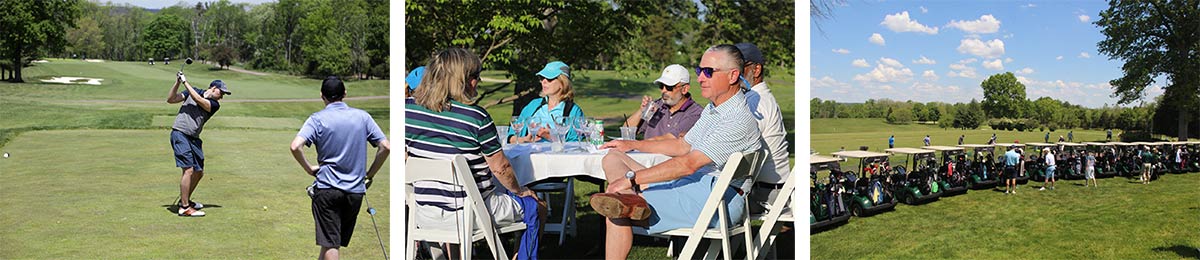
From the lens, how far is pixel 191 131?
637 centimetres

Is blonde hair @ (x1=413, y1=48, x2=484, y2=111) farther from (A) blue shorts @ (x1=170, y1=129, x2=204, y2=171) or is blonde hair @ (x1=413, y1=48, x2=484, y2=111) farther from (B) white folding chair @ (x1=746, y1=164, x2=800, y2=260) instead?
(A) blue shorts @ (x1=170, y1=129, x2=204, y2=171)

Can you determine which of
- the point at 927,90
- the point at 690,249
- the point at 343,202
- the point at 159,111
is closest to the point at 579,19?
the point at 159,111

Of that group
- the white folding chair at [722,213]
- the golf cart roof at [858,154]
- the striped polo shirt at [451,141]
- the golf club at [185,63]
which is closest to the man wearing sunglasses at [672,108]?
the white folding chair at [722,213]

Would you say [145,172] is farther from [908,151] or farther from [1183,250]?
[1183,250]

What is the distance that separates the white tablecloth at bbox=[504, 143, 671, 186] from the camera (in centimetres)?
451

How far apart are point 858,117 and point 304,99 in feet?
13.8

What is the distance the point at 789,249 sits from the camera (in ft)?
18.3

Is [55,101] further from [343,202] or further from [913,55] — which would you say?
[913,55]

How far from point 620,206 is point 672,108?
1.62 m

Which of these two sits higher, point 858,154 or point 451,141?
point 451,141

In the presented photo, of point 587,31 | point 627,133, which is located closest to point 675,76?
point 627,133

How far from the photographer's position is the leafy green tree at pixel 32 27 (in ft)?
22.3

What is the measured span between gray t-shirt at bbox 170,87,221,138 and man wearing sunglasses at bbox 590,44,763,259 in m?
3.19

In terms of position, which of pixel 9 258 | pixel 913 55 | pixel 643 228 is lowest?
pixel 9 258
